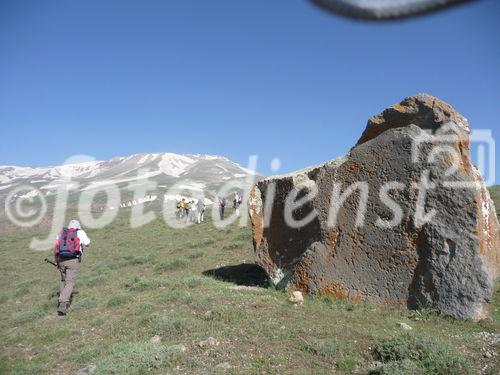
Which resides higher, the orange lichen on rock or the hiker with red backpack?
the orange lichen on rock

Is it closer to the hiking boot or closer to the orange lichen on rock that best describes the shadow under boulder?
the orange lichen on rock

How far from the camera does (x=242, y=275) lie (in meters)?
12.8

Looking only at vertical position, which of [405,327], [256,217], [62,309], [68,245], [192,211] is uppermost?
[256,217]

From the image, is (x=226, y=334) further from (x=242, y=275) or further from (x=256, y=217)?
(x=242, y=275)

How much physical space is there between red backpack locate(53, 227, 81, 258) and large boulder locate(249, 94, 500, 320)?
5.06 metres

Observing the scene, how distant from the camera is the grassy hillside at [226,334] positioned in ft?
21.2

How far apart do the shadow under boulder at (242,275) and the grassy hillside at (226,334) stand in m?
0.03

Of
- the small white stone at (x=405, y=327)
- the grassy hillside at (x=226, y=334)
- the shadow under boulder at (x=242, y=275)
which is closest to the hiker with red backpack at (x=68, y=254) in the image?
the grassy hillside at (x=226, y=334)

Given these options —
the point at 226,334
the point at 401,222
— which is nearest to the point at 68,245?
the point at 226,334

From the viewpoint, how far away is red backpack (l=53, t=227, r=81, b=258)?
11523mm

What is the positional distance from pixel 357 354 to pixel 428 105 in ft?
19.5

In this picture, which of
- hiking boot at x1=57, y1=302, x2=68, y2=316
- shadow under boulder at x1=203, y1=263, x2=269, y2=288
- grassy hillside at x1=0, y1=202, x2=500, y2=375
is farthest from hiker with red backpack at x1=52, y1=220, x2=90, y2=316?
shadow under boulder at x1=203, y1=263, x2=269, y2=288

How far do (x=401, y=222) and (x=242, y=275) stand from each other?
16.9 ft

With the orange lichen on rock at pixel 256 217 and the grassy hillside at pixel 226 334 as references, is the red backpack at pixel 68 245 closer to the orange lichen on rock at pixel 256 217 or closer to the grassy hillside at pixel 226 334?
the grassy hillside at pixel 226 334
